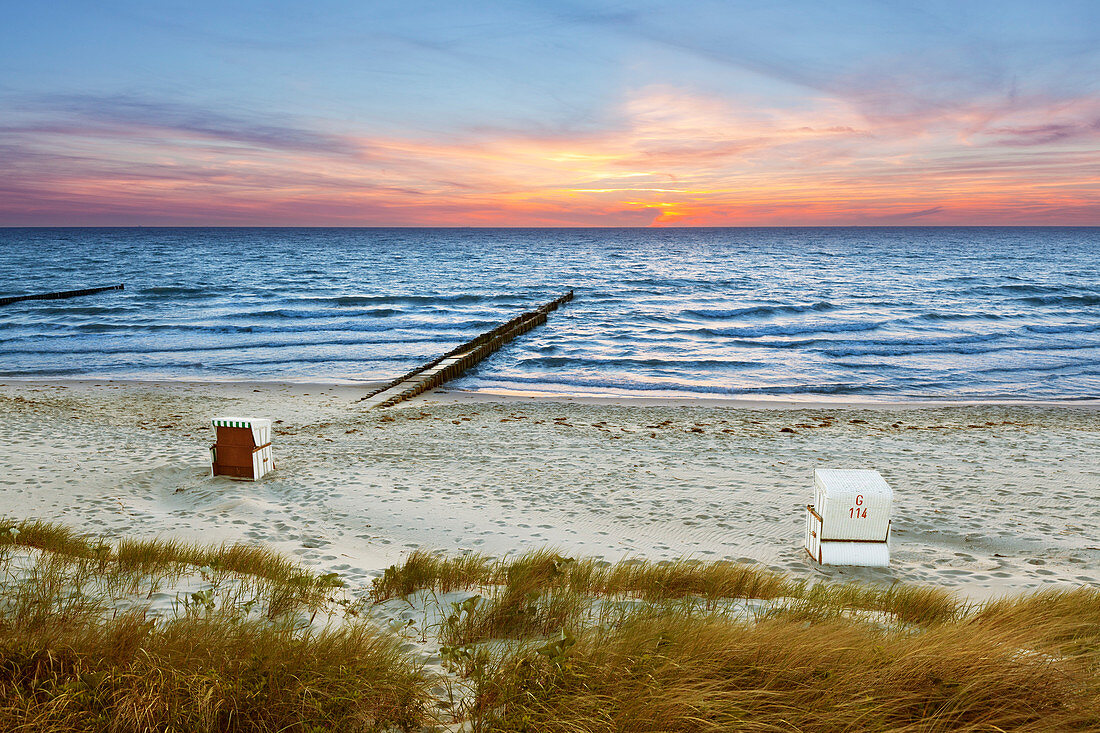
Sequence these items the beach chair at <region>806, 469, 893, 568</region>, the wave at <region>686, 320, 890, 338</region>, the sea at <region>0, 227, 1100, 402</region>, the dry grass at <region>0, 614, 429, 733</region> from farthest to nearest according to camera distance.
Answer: the wave at <region>686, 320, 890, 338</region>, the sea at <region>0, 227, 1100, 402</region>, the beach chair at <region>806, 469, 893, 568</region>, the dry grass at <region>0, 614, 429, 733</region>

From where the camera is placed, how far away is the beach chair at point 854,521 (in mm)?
7582

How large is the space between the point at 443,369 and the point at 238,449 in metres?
12.9

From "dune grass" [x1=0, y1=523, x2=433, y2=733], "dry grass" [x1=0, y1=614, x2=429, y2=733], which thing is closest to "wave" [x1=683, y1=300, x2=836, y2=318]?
"dune grass" [x1=0, y1=523, x2=433, y2=733]

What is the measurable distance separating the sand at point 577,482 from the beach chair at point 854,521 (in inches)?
7.5

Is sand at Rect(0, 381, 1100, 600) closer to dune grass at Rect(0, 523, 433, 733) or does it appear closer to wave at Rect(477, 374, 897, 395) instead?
dune grass at Rect(0, 523, 433, 733)

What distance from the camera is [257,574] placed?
621 cm

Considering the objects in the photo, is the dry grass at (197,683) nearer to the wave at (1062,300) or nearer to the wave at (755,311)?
the wave at (755,311)

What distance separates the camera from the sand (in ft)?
27.5

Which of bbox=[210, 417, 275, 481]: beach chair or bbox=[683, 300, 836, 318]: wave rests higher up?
bbox=[683, 300, 836, 318]: wave

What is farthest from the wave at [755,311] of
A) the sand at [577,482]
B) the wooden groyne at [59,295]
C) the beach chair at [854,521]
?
the wooden groyne at [59,295]

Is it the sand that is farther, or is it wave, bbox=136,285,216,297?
wave, bbox=136,285,216,297

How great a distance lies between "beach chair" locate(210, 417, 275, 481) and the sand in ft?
1.01

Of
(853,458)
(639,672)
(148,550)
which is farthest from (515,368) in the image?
(639,672)

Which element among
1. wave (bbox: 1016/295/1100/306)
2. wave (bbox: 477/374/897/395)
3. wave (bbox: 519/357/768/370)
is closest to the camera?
wave (bbox: 477/374/897/395)
